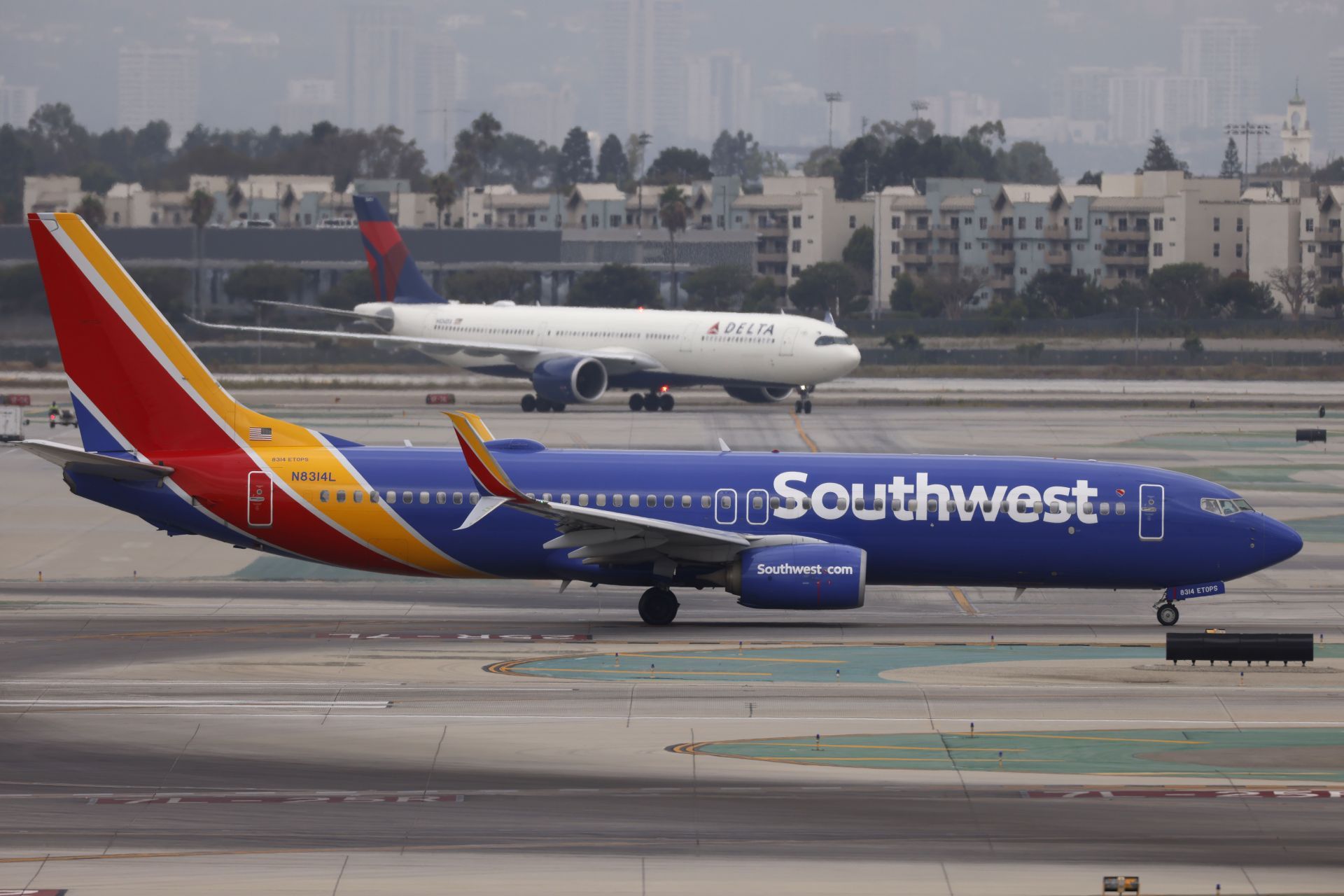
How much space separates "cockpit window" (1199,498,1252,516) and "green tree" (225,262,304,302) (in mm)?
115263

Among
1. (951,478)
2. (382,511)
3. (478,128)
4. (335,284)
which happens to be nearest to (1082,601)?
(951,478)

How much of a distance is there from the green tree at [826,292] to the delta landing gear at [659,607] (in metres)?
121

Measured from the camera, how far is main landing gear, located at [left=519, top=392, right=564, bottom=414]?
3061 inches

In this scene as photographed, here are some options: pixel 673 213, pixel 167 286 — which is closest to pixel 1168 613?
pixel 167 286

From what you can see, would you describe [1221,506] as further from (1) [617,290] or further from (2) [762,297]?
(2) [762,297]

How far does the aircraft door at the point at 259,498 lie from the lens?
33031 millimetres

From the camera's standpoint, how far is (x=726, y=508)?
33000 mm

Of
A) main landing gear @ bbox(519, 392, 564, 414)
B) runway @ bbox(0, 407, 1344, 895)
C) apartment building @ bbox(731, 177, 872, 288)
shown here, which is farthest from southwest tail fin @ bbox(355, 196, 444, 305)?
apartment building @ bbox(731, 177, 872, 288)

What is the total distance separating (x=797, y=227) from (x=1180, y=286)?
39.3 meters

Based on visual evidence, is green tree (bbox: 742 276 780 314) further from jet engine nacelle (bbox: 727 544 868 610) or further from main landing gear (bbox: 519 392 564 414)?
jet engine nacelle (bbox: 727 544 868 610)

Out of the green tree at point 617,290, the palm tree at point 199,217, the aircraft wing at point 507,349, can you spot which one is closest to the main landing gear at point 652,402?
the aircraft wing at point 507,349

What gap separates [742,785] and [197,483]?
1533 cm

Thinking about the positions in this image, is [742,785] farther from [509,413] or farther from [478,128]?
[478,128]

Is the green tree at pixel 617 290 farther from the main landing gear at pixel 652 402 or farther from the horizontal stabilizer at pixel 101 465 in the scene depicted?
the horizontal stabilizer at pixel 101 465
